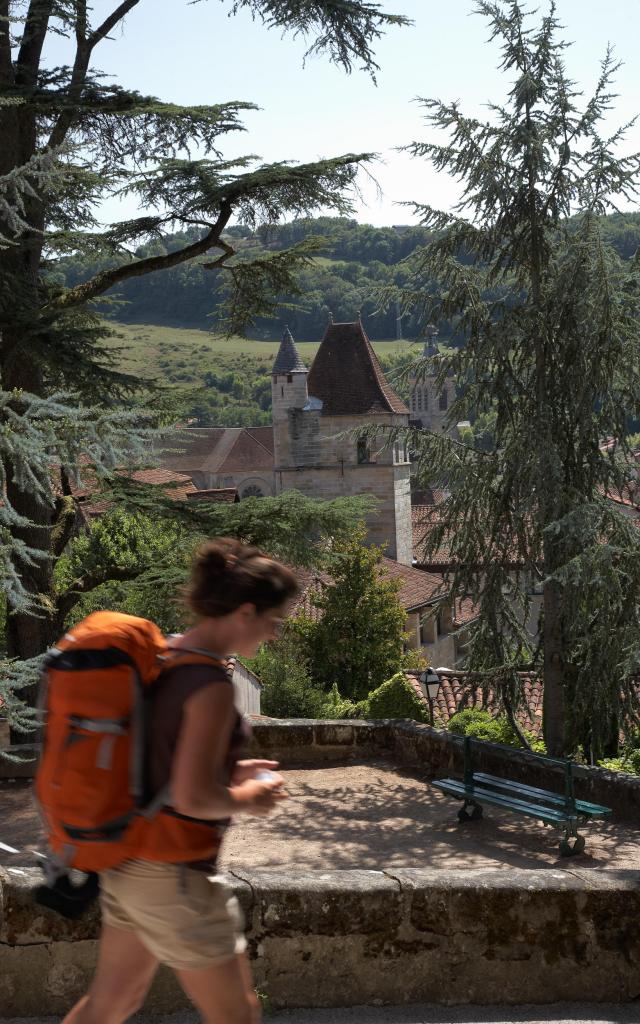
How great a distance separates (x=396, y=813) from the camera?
368 inches

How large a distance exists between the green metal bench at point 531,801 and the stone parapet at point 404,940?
3.63m

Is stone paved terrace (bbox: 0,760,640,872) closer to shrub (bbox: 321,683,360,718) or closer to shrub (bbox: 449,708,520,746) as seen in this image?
shrub (bbox: 449,708,520,746)

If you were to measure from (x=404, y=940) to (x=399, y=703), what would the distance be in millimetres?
14969

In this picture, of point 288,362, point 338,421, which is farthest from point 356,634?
point 288,362

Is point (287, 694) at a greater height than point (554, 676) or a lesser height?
lesser

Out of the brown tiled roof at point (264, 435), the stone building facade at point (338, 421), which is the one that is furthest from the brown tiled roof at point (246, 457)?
the stone building facade at point (338, 421)

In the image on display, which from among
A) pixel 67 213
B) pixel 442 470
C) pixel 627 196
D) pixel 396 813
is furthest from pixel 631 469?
pixel 67 213

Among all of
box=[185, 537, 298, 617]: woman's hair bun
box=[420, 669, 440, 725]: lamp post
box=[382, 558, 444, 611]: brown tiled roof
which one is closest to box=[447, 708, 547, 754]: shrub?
box=[420, 669, 440, 725]: lamp post

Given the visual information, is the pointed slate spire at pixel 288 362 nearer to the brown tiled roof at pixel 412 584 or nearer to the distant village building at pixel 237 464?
the brown tiled roof at pixel 412 584

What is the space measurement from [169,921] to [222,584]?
0.77m

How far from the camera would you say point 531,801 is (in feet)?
30.7

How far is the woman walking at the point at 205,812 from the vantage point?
8.16 ft

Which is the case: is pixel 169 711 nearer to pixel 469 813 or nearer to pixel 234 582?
pixel 234 582

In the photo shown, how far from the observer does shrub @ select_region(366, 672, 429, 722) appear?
61.9 feet
